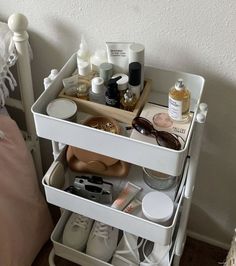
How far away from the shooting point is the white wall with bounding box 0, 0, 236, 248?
0.98 metres

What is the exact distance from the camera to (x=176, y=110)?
93 centimetres

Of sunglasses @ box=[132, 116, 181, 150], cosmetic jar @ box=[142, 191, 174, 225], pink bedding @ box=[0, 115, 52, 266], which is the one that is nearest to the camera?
sunglasses @ box=[132, 116, 181, 150]

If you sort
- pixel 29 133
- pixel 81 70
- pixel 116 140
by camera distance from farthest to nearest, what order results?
pixel 29 133
pixel 81 70
pixel 116 140

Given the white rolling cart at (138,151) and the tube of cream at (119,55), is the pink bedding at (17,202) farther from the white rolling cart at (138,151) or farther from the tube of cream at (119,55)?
the tube of cream at (119,55)

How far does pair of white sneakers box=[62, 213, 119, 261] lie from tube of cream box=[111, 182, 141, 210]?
23 centimetres

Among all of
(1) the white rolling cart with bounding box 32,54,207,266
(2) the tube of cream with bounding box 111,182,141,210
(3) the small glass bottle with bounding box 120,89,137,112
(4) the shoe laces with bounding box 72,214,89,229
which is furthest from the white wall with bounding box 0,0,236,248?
(4) the shoe laces with bounding box 72,214,89,229

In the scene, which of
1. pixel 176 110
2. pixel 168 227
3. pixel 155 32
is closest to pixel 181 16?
pixel 155 32

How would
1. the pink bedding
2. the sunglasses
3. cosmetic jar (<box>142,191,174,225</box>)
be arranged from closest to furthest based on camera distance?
1. the sunglasses
2. cosmetic jar (<box>142,191,174,225</box>)
3. the pink bedding

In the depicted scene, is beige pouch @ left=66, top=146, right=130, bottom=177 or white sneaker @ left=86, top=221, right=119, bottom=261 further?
white sneaker @ left=86, top=221, right=119, bottom=261

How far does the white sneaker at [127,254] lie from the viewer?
→ 48.5 inches

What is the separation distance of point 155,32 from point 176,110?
22cm

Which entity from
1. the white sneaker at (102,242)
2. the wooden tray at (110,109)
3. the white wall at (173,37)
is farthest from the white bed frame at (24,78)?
the white sneaker at (102,242)

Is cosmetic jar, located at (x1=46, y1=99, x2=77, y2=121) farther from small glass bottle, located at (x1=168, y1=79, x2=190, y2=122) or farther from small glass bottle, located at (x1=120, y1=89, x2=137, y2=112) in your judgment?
small glass bottle, located at (x1=168, y1=79, x2=190, y2=122)

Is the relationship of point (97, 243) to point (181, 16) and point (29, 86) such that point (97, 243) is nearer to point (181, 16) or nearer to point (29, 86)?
point (29, 86)
